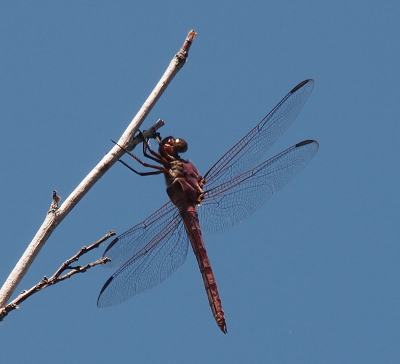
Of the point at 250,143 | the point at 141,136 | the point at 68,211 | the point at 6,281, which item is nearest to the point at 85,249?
the point at 68,211

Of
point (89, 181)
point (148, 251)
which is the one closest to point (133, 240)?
point (148, 251)

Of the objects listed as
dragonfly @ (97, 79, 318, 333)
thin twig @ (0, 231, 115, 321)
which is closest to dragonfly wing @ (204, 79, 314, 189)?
dragonfly @ (97, 79, 318, 333)

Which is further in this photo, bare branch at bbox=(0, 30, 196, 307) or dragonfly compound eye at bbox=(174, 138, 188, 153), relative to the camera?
dragonfly compound eye at bbox=(174, 138, 188, 153)

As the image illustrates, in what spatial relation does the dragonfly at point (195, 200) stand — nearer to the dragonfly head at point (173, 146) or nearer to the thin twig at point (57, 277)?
the dragonfly head at point (173, 146)

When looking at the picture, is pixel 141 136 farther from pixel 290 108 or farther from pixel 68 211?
pixel 290 108

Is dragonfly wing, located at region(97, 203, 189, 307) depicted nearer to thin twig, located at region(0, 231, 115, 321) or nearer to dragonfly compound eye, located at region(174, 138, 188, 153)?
dragonfly compound eye, located at region(174, 138, 188, 153)

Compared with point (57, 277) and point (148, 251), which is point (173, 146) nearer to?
point (148, 251)
